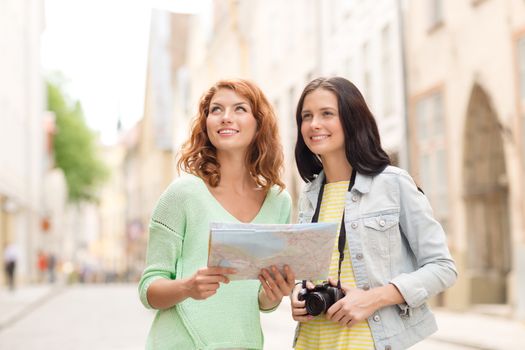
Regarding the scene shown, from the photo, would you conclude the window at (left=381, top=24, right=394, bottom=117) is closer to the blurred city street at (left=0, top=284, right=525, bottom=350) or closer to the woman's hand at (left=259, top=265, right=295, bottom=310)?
the blurred city street at (left=0, top=284, right=525, bottom=350)

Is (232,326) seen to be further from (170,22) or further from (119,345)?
(170,22)

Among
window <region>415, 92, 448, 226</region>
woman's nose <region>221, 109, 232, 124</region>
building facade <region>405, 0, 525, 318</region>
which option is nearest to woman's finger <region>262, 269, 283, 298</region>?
woman's nose <region>221, 109, 232, 124</region>

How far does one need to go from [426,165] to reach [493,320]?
16.6 feet

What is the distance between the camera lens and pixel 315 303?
344 cm

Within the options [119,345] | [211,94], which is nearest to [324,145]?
[211,94]

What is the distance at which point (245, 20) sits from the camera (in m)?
40.2

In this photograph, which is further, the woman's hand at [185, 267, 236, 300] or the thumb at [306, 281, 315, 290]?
the thumb at [306, 281, 315, 290]

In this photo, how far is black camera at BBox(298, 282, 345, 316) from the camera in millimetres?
3428

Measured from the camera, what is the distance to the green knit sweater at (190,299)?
3.52m

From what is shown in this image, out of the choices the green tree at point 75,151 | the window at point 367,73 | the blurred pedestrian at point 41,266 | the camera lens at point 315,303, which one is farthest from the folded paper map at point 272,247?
the green tree at point 75,151

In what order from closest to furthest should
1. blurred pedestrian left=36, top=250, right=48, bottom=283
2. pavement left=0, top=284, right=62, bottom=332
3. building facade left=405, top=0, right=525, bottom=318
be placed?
building facade left=405, top=0, right=525, bottom=318
pavement left=0, top=284, right=62, bottom=332
blurred pedestrian left=36, top=250, right=48, bottom=283

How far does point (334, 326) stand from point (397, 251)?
0.33m

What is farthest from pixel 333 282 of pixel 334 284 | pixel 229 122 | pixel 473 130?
pixel 473 130

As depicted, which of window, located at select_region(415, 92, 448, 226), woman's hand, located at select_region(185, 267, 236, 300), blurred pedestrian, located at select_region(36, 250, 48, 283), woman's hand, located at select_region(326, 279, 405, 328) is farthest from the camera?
blurred pedestrian, located at select_region(36, 250, 48, 283)
